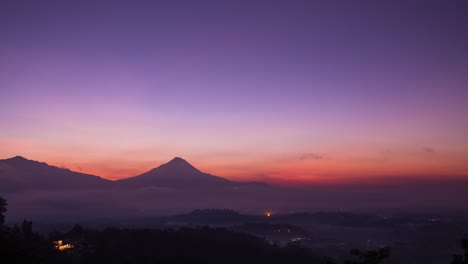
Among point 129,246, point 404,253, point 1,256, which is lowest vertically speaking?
point 404,253

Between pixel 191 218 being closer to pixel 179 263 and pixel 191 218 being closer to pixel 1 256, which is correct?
pixel 179 263

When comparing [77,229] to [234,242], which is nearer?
[77,229]

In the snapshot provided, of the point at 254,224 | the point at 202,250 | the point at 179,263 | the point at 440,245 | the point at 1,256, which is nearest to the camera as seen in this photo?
the point at 1,256

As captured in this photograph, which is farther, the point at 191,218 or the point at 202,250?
the point at 191,218

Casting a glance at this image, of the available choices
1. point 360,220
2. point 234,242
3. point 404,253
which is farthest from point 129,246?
point 360,220

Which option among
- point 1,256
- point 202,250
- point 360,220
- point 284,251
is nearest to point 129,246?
point 202,250

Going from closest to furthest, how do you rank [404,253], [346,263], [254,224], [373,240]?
1. [346,263]
2. [404,253]
3. [373,240]
4. [254,224]

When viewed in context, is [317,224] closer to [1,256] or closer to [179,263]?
[179,263]

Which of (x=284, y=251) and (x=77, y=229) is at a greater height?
(x=77, y=229)

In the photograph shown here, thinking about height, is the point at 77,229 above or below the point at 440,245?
above
